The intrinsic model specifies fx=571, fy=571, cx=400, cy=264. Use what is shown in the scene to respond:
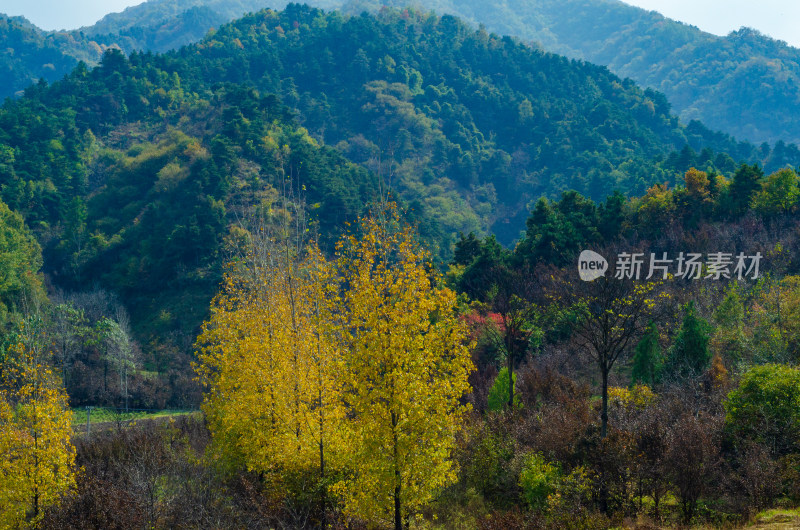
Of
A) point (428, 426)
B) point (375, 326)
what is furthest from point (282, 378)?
point (428, 426)

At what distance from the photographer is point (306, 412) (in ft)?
41.0

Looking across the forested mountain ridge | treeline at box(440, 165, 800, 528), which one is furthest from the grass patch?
the forested mountain ridge

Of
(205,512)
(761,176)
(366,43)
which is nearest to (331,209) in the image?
(761,176)

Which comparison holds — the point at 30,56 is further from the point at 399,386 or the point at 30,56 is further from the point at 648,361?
the point at 399,386

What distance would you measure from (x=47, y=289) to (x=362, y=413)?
4754 cm

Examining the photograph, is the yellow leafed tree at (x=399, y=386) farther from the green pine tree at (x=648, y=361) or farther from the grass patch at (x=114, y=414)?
the grass patch at (x=114, y=414)

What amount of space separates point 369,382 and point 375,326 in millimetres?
1093

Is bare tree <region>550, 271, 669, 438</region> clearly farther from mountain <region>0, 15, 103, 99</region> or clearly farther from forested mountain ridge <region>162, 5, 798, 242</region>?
mountain <region>0, 15, 103, 99</region>

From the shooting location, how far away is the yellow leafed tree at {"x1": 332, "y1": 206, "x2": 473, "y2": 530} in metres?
10.9

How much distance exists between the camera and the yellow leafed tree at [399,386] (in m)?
10.9

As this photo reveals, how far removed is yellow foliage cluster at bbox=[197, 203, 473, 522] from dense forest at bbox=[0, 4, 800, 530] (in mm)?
66

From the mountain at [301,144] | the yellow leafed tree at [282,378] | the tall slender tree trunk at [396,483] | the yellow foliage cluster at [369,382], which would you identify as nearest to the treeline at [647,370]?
the tall slender tree trunk at [396,483]

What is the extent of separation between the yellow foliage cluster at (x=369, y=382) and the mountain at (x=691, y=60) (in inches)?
4360

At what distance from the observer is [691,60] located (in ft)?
408
